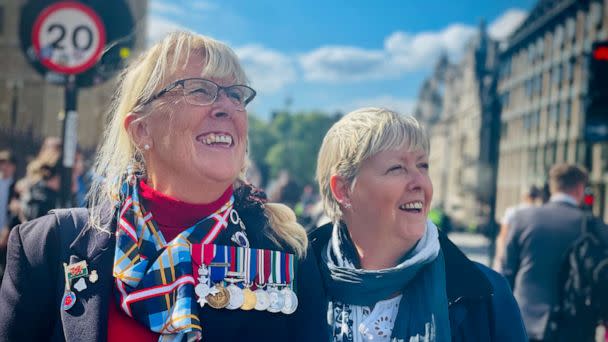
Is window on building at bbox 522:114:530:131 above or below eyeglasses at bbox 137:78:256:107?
above

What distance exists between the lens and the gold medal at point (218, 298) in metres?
2.09

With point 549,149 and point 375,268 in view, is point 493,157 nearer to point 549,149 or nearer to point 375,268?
point 375,268

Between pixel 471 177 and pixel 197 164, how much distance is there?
6299 centimetres

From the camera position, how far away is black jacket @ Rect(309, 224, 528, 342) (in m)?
2.47

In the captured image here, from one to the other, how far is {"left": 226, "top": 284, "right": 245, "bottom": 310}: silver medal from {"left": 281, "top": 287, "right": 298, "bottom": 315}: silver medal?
14cm

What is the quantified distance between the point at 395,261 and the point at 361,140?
1.80 ft

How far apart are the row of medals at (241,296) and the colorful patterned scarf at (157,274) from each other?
0.04m

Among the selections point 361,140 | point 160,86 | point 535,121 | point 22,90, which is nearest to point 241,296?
point 160,86

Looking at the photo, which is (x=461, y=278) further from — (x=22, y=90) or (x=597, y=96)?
(x=22, y=90)

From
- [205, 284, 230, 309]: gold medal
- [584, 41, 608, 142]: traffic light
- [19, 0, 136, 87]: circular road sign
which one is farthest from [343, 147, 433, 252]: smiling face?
[584, 41, 608, 142]: traffic light

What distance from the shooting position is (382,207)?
8.70ft

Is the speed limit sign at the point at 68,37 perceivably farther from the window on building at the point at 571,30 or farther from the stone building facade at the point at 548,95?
the window on building at the point at 571,30

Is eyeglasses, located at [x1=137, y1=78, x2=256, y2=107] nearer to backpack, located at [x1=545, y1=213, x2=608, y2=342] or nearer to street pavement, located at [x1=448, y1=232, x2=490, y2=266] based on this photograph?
backpack, located at [x1=545, y1=213, x2=608, y2=342]

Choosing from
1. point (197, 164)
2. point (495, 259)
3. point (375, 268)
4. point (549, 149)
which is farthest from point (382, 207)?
point (549, 149)
